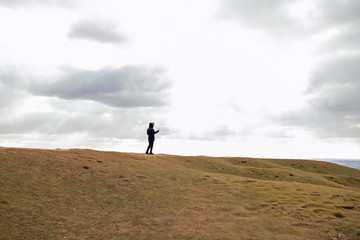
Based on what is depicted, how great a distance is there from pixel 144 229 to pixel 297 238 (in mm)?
7811

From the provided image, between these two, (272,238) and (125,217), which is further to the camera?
(125,217)

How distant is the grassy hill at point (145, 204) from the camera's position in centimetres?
1555

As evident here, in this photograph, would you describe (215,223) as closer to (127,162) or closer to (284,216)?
(284,216)

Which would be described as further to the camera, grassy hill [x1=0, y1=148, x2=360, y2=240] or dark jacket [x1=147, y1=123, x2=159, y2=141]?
dark jacket [x1=147, y1=123, x2=159, y2=141]

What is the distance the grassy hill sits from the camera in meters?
15.5

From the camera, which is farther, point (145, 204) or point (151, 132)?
point (151, 132)

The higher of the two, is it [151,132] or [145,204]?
[151,132]

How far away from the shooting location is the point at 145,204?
20.4 meters

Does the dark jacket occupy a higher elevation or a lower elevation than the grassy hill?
higher

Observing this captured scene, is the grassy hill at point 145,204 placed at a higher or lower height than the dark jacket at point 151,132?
lower

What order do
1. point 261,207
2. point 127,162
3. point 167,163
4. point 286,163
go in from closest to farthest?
point 261,207, point 127,162, point 167,163, point 286,163

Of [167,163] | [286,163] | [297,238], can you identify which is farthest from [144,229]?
[286,163]

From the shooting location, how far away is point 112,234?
1512 cm

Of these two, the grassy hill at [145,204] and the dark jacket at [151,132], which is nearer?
the grassy hill at [145,204]
